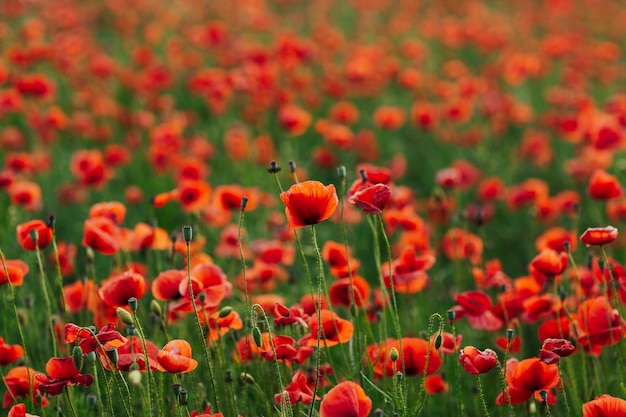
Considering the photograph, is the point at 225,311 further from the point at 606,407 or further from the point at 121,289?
the point at 606,407

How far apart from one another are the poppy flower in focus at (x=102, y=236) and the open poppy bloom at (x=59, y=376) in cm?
56

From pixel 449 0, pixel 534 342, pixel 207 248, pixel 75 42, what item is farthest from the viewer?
pixel 449 0

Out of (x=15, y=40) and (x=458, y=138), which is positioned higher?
(x=15, y=40)

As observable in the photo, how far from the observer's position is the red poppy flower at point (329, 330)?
Result: 196 centimetres

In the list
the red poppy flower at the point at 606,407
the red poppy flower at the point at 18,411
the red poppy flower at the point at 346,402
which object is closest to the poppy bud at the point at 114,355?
the red poppy flower at the point at 18,411

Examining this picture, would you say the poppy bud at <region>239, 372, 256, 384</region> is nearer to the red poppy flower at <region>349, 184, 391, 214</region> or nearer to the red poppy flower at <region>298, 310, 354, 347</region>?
the red poppy flower at <region>298, 310, 354, 347</region>

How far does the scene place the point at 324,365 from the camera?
2121 mm

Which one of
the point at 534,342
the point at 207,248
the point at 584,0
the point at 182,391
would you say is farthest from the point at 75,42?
the point at 584,0

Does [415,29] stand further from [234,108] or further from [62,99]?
[62,99]

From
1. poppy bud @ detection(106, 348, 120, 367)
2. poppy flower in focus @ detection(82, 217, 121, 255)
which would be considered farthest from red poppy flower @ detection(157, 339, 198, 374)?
poppy flower in focus @ detection(82, 217, 121, 255)

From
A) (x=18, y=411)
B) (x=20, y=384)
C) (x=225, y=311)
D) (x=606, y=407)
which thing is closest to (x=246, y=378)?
(x=225, y=311)

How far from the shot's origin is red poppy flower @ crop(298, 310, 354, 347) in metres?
1.96

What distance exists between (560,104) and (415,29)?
297 cm

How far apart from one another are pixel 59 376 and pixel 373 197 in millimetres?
802
